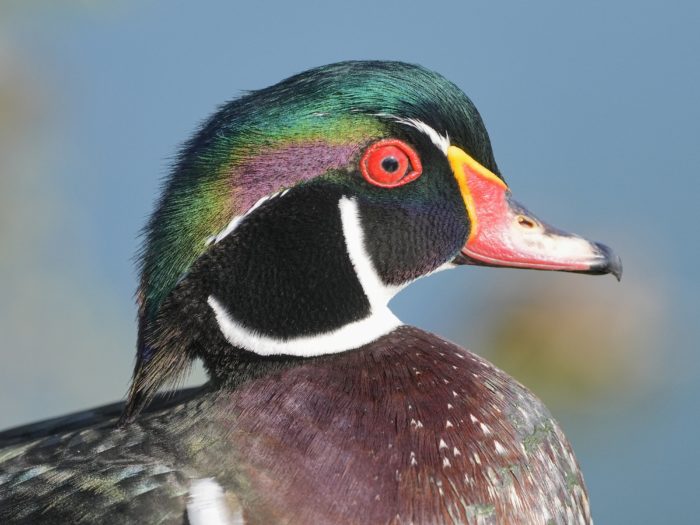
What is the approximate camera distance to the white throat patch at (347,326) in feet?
5.22

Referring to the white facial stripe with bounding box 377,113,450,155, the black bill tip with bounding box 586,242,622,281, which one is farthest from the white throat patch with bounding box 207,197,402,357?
the black bill tip with bounding box 586,242,622,281

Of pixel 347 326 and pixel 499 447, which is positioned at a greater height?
pixel 347 326

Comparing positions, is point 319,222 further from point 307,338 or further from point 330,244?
point 307,338

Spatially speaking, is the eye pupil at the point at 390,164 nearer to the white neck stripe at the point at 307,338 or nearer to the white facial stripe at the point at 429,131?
Result: the white facial stripe at the point at 429,131

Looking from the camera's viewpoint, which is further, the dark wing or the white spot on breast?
the white spot on breast

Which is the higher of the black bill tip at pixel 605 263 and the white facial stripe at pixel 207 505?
the black bill tip at pixel 605 263

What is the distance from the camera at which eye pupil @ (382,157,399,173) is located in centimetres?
158

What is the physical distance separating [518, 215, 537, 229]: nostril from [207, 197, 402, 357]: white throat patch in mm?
185

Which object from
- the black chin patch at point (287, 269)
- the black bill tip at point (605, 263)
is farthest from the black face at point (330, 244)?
the black bill tip at point (605, 263)

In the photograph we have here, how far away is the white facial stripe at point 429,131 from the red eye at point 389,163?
3cm

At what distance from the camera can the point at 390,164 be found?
1580mm

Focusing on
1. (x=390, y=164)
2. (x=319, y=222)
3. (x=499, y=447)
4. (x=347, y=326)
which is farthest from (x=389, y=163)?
(x=499, y=447)

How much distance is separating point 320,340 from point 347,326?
4 centimetres

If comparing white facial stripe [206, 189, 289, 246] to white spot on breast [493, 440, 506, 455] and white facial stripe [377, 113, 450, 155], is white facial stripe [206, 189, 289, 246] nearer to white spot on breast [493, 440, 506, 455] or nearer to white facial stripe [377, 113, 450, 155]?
white facial stripe [377, 113, 450, 155]
